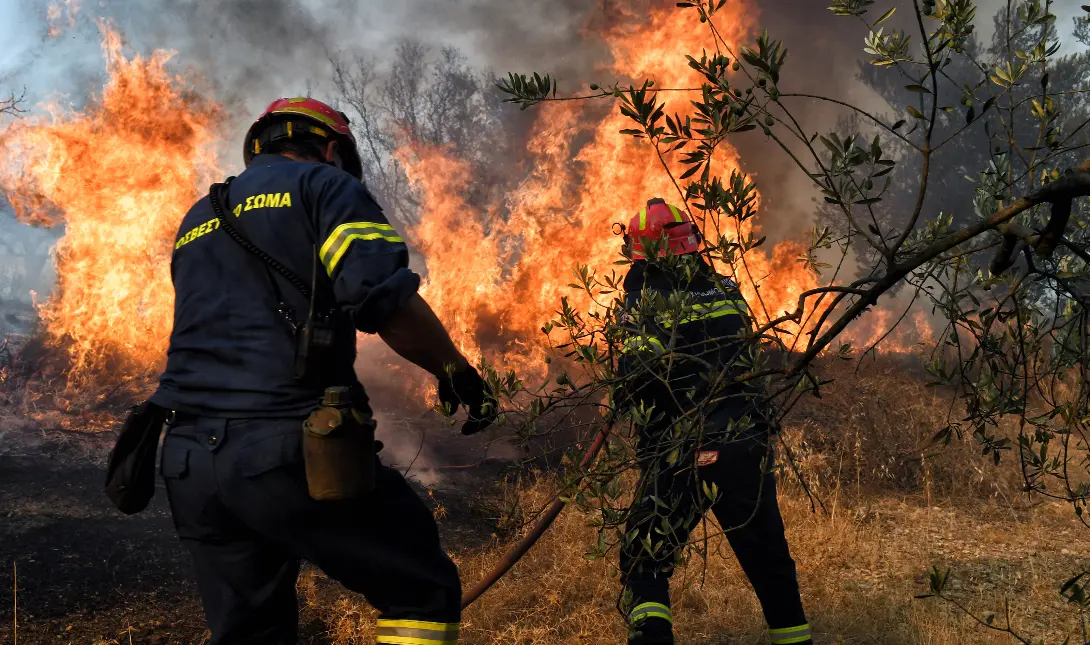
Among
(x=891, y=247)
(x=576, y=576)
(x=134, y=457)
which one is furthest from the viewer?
(x=576, y=576)

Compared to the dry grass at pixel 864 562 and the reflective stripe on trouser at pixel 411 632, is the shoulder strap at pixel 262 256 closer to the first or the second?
the reflective stripe on trouser at pixel 411 632

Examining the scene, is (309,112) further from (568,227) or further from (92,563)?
(568,227)

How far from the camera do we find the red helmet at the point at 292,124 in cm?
264

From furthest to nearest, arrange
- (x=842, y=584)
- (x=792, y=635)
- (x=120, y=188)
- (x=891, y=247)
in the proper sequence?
(x=120, y=188)
(x=842, y=584)
(x=792, y=635)
(x=891, y=247)

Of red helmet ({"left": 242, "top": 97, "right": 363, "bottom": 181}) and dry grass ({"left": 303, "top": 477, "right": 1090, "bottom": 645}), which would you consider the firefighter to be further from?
dry grass ({"left": 303, "top": 477, "right": 1090, "bottom": 645})

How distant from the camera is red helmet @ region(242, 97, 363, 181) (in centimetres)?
264

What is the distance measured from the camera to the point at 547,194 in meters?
11.7

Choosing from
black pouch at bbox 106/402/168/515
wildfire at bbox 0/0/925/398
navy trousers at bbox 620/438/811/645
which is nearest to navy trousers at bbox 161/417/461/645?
black pouch at bbox 106/402/168/515

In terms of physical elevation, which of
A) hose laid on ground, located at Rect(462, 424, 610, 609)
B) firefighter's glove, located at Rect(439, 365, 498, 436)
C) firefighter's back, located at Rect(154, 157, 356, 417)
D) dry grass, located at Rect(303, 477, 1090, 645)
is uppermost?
firefighter's back, located at Rect(154, 157, 356, 417)

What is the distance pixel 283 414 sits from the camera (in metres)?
2.16

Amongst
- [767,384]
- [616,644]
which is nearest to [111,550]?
[616,644]

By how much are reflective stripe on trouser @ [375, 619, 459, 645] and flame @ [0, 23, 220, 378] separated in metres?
8.76

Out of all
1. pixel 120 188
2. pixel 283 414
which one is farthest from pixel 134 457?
pixel 120 188

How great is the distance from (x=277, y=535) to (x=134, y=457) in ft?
2.08
